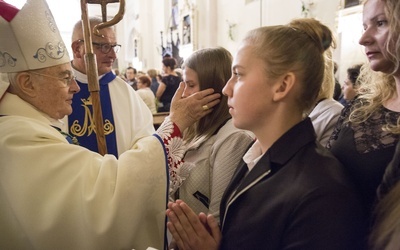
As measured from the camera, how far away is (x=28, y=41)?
1415 millimetres

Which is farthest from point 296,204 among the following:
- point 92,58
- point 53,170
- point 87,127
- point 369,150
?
point 87,127

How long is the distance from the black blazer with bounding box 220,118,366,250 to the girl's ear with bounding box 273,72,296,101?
12 cm

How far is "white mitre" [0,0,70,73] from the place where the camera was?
4.45 feet

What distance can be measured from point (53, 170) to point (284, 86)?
2.86 ft

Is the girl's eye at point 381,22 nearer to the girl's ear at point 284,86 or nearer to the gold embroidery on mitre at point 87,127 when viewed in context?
the girl's ear at point 284,86

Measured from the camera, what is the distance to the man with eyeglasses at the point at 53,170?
3.93ft

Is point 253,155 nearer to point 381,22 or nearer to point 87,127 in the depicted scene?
point 381,22

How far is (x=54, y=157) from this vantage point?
1238 millimetres

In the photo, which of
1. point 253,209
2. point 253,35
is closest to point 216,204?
point 253,209

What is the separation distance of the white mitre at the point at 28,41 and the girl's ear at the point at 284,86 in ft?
3.04

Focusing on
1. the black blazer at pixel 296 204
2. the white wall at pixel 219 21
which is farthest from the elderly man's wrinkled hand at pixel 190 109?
the white wall at pixel 219 21

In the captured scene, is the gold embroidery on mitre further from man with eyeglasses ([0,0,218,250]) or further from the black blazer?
the black blazer

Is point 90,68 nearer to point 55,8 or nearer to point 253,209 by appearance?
point 253,209

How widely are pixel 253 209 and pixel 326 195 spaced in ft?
0.77
